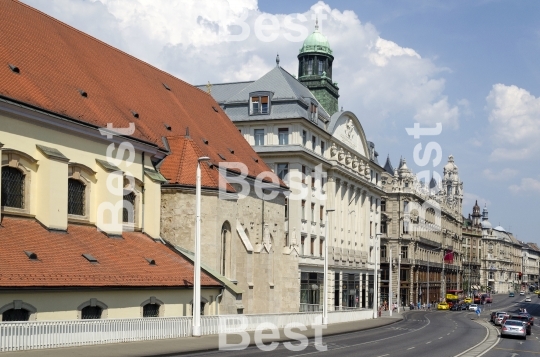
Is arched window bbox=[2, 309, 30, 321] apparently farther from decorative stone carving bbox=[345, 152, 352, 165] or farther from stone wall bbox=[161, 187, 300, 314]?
decorative stone carving bbox=[345, 152, 352, 165]

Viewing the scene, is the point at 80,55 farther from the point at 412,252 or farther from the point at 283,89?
the point at 412,252

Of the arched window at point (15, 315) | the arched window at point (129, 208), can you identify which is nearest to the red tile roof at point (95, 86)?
the arched window at point (129, 208)

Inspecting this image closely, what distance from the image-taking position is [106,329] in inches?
1086

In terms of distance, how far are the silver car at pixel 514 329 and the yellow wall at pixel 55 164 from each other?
25225mm

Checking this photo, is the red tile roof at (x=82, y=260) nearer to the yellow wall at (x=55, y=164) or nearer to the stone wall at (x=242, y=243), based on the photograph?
the yellow wall at (x=55, y=164)

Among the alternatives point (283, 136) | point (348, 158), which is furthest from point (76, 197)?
point (348, 158)

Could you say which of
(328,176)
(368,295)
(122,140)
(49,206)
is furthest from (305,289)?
(49,206)

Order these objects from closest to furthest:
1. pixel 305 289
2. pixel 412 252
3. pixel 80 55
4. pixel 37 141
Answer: pixel 37 141, pixel 80 55, pixel 305 289, pixel 412 252

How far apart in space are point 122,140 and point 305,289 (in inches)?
1307

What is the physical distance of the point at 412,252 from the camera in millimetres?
117000

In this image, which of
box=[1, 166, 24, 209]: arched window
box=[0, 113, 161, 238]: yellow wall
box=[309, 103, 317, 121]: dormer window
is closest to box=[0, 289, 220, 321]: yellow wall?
box=[0, 113, 161, 238]: yellow wall

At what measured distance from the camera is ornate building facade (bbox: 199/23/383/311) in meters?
67.3

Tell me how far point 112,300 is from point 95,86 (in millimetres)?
13241

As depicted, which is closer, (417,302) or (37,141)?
(37,141)
